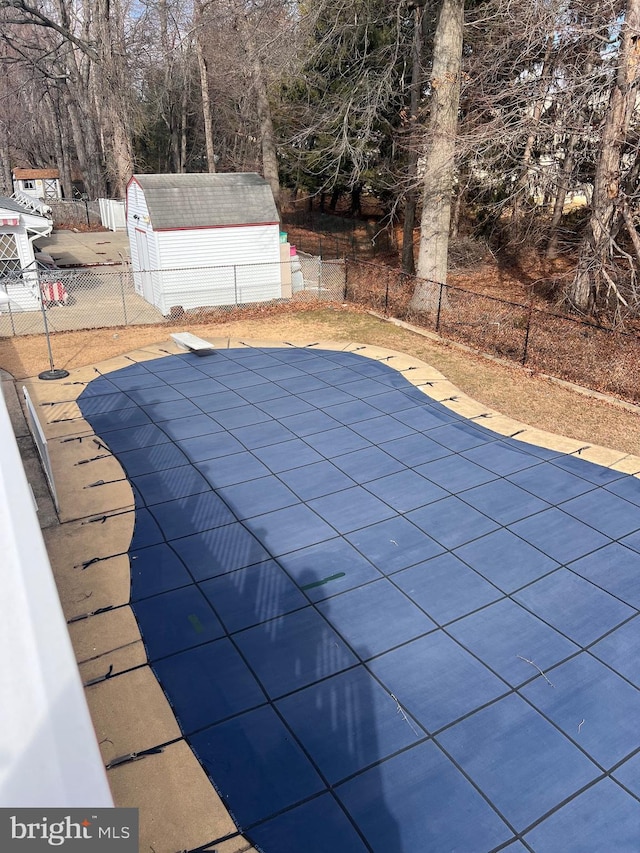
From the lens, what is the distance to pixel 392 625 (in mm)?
6023

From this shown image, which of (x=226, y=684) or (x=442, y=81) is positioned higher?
(x=442, y=81)

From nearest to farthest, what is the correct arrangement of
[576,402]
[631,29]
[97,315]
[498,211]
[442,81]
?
1. [576,402]
2. [631,29]
3. [442,81]
4. [97,315]
5. [498,211]

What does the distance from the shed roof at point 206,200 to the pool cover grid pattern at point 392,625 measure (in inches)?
378

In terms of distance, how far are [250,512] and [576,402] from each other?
24.0 feet

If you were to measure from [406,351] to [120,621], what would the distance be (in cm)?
1027

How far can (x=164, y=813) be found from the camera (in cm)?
429

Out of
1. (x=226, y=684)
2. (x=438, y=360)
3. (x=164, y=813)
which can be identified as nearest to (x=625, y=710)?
(x=226, y=684)

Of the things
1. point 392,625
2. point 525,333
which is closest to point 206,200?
point 525,333

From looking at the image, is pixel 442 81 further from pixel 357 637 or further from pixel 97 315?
pixel 357 637

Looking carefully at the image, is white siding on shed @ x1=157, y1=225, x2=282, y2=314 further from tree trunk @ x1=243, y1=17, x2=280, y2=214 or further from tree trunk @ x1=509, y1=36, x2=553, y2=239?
tree trunk @ x1=509, y1=36, x2=553, y2=239

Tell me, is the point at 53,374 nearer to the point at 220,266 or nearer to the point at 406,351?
the point at 220,266

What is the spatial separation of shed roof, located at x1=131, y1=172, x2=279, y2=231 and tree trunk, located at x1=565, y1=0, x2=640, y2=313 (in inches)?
373

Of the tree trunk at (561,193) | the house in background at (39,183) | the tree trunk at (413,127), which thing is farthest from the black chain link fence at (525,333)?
the house in background at (39,183)

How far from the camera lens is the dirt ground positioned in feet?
35.5
